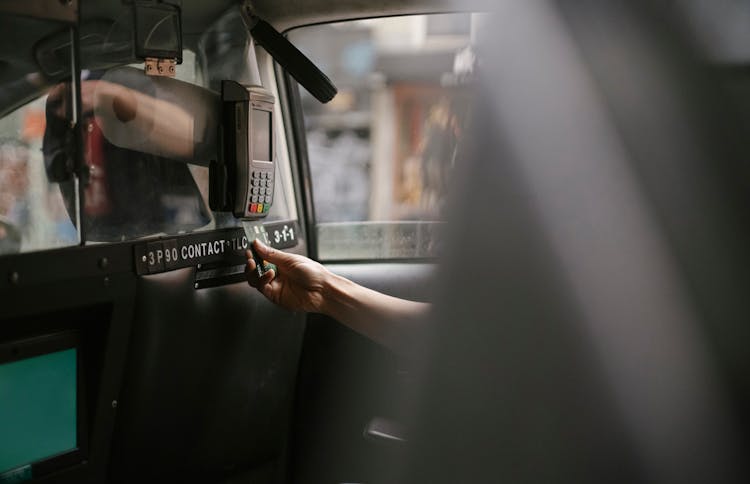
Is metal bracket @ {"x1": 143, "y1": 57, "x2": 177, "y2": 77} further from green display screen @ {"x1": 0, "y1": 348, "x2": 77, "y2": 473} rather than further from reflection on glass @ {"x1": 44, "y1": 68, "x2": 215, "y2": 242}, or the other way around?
green display screen @ {"x1": 0, "y1": 348, "x2": 77, "y2": 473}

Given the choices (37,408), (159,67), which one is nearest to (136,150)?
(159,67)

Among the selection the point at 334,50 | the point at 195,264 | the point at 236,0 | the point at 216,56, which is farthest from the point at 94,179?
the point at 334,50

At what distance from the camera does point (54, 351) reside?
1.69m

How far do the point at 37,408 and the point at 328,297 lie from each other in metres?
0.75

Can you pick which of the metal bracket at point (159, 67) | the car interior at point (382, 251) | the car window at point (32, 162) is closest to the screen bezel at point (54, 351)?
the car interior at point (382, 251)

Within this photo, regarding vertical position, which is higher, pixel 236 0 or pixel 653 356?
pixel 236 0

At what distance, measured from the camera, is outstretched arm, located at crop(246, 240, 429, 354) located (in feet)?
6.72

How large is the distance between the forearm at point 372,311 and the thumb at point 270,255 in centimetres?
12

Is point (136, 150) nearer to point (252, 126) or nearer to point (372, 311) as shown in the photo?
point (252, 126)

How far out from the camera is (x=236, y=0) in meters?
2.15

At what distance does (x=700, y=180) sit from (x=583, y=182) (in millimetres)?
93

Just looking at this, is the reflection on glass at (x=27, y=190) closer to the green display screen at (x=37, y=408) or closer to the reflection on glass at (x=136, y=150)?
the reflection on glass at (x=136, y=150)

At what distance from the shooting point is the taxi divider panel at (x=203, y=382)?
1.89 metres

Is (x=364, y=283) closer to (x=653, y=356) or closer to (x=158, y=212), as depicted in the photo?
(x=158, y=212)
